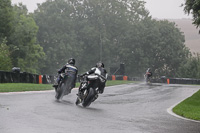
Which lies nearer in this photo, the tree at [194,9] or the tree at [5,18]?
the tree at [194,9]

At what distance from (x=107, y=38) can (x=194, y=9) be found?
6494 cm

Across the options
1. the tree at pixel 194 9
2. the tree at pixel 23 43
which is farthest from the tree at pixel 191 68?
the tree at pixel 194 9

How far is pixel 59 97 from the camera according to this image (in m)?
16.5

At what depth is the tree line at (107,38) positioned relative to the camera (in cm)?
7956

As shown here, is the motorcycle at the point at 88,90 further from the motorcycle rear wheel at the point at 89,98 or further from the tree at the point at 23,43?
the tree at the point at 23,43

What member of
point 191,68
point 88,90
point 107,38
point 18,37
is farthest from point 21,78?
point 107,38

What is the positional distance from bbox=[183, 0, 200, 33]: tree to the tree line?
2146 inches

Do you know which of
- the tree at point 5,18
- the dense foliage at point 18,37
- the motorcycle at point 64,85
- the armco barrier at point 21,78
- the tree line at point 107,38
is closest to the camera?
the motorcycle at point 64,85

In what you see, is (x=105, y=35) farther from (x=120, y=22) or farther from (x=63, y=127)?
(x=63, y=127)

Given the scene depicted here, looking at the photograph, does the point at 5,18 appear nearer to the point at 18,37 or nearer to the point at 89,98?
the point at 18,37

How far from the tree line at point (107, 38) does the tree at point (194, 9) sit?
54513 millimetres

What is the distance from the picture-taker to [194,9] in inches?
798

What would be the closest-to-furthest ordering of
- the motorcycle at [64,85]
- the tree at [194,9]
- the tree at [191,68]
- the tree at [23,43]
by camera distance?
the motorcycle at [64,85] → the tree at [194,9] → the tree at [23,43] → the tree at [191,68]

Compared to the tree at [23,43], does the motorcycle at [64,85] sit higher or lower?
lower
